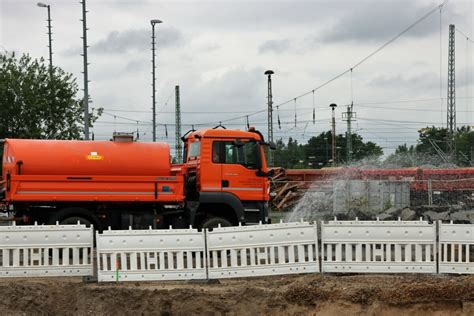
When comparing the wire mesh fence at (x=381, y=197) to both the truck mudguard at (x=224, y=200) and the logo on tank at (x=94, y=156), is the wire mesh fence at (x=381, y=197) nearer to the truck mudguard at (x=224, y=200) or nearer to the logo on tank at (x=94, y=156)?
the truck mudguard at (x=224, y=200)

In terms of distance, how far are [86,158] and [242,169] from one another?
376 centimetres

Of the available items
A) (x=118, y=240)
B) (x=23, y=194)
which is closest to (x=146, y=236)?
(x=118, y=240)

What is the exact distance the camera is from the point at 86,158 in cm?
1446

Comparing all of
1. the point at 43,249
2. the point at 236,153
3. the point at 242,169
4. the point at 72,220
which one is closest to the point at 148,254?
the point at 43,249

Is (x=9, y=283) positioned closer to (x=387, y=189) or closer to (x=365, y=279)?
(x=365, y=279)

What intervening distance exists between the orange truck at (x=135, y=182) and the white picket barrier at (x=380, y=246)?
4.46 m

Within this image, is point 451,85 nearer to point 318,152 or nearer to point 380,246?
point 380,246

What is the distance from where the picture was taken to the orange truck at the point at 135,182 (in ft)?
46.8

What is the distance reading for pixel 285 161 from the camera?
73.1 m

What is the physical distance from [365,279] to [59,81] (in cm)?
2569

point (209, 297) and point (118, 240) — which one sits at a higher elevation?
point (118, 240)

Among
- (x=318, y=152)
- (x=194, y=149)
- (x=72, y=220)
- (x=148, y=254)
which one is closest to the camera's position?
(x=148, y=254)

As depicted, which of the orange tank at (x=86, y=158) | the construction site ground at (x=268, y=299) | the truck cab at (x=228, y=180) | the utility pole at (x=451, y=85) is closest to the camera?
the construction site ground at (x=268, y=299)

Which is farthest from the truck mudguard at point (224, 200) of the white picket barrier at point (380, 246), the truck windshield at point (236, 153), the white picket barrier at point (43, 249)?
the white picket barrier at point (43, 249)
